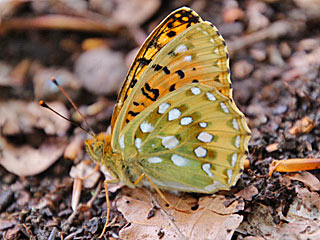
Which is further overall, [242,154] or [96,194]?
[96,194]

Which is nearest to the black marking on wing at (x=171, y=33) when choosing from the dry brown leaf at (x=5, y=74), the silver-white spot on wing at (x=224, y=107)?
the silver-white spot on wing at (x=224, y=107)

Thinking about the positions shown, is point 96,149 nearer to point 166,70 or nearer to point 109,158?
point 109,158

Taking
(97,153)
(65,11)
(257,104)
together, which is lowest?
(257,104)

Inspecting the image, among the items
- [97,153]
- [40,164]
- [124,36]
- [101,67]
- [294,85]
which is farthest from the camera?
[124,36]

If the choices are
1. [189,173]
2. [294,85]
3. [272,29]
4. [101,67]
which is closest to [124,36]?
[101,67]

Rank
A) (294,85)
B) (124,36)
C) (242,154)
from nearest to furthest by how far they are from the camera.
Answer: (242,154) < (294,85) < (124,36)

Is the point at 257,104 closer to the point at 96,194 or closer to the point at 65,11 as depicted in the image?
the point at 96,194

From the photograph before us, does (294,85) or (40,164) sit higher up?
(294,85)
